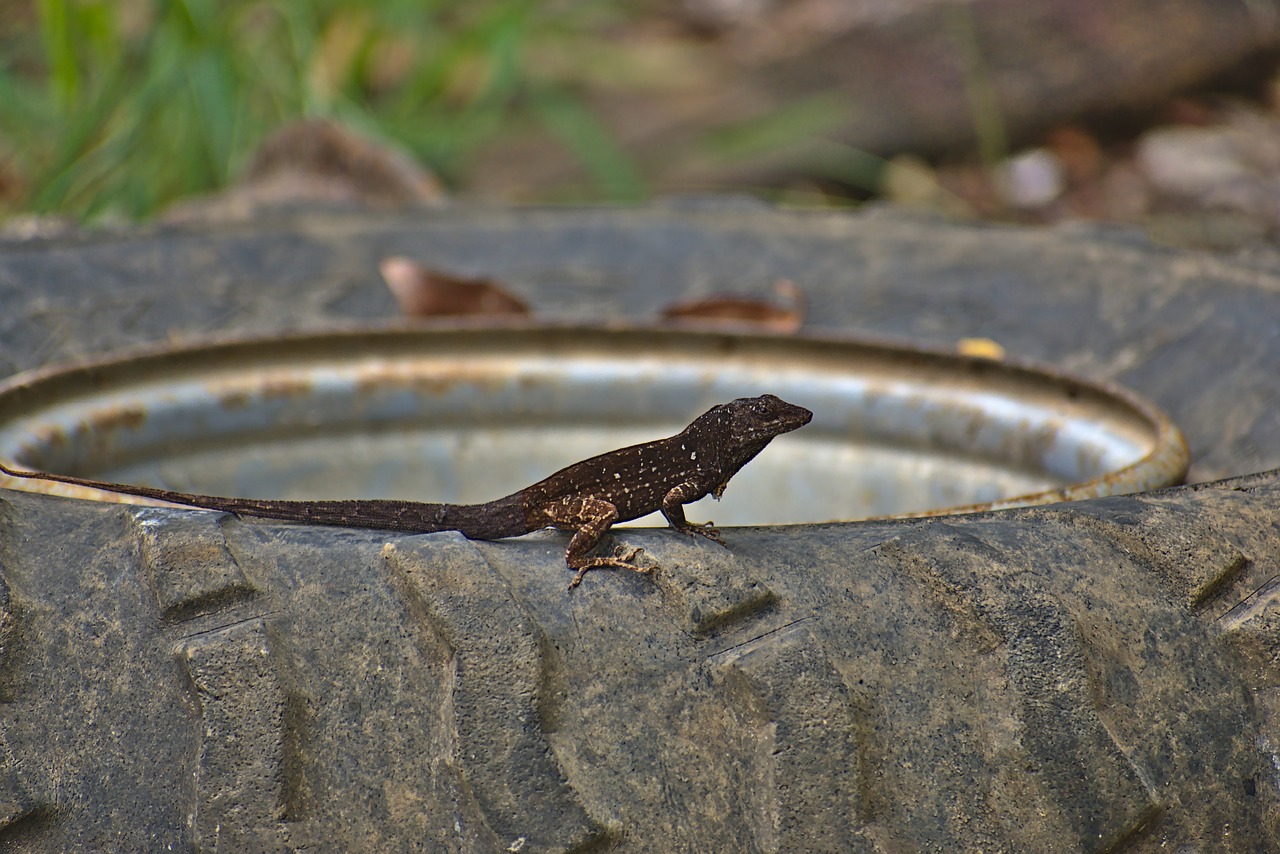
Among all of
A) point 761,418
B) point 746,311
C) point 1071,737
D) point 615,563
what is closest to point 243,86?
point 746,311

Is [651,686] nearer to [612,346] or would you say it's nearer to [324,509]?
[324,509]

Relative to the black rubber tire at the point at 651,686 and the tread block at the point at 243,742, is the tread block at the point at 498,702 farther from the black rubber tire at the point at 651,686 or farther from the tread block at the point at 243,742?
the tread block at the point at 243,742

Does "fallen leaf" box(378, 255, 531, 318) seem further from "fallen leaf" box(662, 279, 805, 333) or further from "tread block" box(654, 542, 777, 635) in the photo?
"tread block" box(654, 542, 777, 635)

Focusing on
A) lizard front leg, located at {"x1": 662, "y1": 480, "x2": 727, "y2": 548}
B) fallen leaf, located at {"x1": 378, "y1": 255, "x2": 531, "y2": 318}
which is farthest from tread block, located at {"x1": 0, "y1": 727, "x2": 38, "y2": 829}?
fallen leaf, located at {"x1": 378, "y1": 255, "x2": 531, "y2": 318}

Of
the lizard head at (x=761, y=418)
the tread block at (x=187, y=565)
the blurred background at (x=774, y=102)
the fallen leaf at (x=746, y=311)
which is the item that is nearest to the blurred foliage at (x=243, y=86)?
the blurred background at (x=774, y=102)

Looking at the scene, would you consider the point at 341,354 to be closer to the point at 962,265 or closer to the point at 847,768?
the point at 962,265
